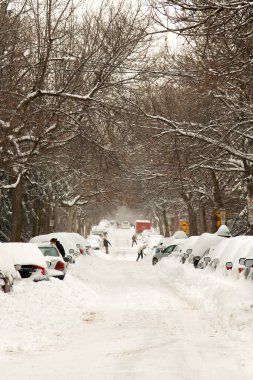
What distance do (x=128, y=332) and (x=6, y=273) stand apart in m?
3.63

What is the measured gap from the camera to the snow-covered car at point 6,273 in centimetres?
1265

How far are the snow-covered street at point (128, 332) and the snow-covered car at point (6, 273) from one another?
0.24 m

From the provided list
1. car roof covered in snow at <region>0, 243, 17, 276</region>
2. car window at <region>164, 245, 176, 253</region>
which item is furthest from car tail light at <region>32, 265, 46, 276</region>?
car window at <region>164, 245, 176, 253</region>

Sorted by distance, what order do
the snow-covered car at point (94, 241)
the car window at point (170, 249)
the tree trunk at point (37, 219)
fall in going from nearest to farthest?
the car window at point (170, 249)
the tree trunk at point (37, 219)
the snow-covered car at point (94, 241)

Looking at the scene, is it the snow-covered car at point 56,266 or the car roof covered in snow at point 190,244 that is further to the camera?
the car roof covered in snow at point 190,244

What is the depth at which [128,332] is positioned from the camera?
10359 millimetres

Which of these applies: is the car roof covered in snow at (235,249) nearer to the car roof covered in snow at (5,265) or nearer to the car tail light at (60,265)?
the car tail light at (60,265)

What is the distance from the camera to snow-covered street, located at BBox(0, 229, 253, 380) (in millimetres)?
7203

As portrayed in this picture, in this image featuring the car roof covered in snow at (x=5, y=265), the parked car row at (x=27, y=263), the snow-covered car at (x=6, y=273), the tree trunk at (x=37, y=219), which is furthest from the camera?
the tree trunk at (x=37, y=219)

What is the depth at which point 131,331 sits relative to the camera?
1046 centimetres

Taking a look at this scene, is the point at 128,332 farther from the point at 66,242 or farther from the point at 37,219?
the point at 37,219

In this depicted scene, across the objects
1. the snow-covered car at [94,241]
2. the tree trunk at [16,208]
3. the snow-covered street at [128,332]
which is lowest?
the snow-covered street at [128,332]

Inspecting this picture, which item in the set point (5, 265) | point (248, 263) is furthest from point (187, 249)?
point (5, 265)

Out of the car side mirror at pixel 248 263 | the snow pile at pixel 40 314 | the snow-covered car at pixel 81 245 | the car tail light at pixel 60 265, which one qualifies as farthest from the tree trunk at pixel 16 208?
the car side mirror at pixel 248 263
